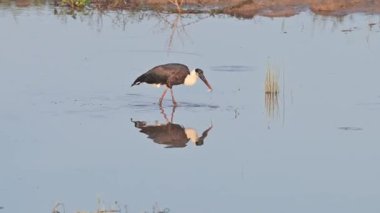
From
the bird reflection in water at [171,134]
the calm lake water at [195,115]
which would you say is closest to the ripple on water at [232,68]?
the calm lake water at [195,115]

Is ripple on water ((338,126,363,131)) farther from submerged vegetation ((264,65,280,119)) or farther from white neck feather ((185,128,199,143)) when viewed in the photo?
white neck feather ((185,128,199,143))

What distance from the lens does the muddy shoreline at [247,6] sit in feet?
65.9

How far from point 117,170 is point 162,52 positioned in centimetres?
639

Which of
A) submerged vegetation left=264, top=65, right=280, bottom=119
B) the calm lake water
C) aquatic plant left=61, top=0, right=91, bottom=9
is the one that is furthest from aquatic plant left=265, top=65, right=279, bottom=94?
aquatic plant left=61, top=0, right=91, bottom=9

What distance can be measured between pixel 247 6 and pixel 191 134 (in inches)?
341

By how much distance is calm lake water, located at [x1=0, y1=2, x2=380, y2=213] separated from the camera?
9.74 m

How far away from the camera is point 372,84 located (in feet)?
46.6

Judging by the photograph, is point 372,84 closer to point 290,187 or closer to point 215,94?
point 215,94

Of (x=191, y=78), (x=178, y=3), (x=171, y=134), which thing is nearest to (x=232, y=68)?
(x=191, y=78)

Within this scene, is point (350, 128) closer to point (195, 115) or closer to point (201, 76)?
point (195, 115)

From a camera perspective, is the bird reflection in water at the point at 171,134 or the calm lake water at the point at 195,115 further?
the bird reflection in water at the point at 171,134

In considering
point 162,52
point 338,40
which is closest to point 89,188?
point 162,52

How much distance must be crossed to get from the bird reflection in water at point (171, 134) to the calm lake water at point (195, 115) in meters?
0.05

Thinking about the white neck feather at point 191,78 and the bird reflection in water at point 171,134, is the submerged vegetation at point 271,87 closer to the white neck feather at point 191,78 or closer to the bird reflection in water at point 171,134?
the white neck feather at point 191,78
